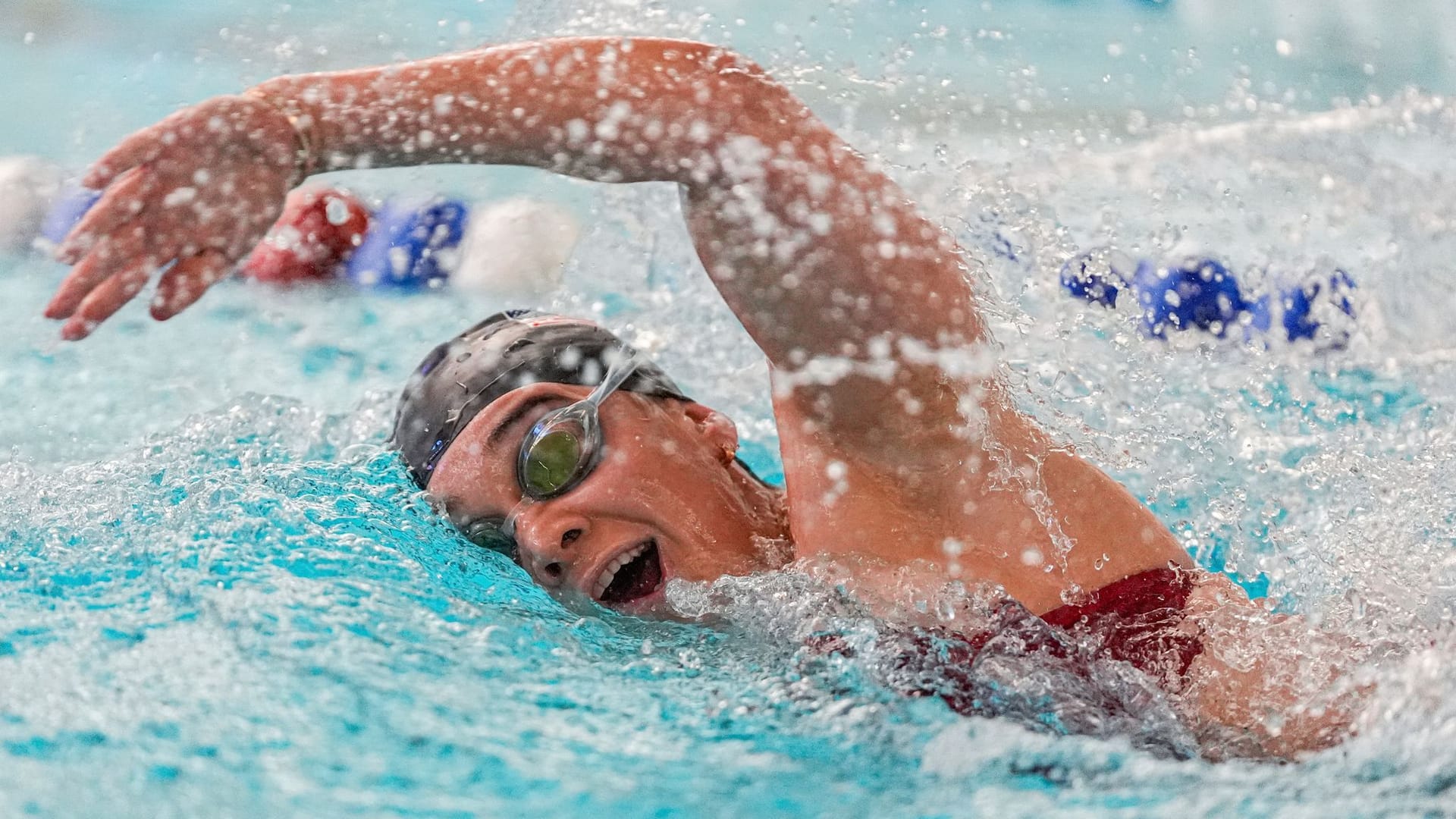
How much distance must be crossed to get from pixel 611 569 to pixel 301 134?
0.56 meters

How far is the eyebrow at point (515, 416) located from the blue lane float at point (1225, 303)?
1.89 metres

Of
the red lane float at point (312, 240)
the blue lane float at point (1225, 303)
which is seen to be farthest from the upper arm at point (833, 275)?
the red lane float at point (312, 240)

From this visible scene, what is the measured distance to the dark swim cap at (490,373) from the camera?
1.49 metres

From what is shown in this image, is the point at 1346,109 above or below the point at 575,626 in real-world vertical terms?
above

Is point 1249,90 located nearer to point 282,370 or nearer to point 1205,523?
point 1205,523

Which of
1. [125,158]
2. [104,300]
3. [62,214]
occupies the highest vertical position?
[125,158]

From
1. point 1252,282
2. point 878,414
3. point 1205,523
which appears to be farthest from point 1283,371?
point 878,414

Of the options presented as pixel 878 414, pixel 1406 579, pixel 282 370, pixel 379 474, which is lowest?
pixel 282 370

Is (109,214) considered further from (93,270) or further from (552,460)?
(552,460)

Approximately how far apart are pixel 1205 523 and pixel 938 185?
2.61 ft

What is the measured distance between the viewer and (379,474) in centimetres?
178

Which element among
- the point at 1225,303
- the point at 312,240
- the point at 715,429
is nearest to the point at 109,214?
the point at 715,429

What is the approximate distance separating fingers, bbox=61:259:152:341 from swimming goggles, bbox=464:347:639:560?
48 cm

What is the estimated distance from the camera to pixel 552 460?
4.63 feet
